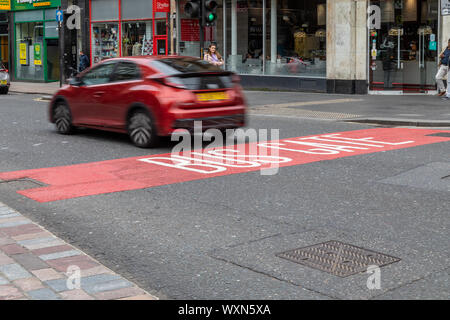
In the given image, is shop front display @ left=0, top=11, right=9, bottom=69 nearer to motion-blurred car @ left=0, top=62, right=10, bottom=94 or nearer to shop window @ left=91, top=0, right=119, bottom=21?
shop window @ left=91, top=0, right=119, bottom=21

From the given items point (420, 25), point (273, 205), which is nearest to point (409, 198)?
point (273, 205)

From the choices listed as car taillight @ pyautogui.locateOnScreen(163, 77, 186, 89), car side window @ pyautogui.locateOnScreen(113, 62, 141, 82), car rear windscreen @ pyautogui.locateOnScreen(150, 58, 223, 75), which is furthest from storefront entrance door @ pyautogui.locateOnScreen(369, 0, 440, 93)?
car taillight @ pyautogui.locateOnScreen(163, 77, 186, 89)

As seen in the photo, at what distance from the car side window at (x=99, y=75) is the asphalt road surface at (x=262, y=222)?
2102 mm

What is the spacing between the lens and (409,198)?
286 inches

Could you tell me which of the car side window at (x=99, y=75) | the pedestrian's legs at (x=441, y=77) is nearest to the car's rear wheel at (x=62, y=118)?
the car side window at (x=99, y=75)

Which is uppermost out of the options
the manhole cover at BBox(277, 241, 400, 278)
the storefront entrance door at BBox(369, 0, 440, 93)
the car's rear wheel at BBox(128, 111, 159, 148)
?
the storefront entrance door at BBox(369, 0, 440, 93)

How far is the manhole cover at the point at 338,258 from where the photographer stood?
500 cm

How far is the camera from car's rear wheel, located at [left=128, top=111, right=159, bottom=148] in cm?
1110

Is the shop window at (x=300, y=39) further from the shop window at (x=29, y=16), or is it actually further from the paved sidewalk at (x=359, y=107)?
the shop window at (x=29, y=16)

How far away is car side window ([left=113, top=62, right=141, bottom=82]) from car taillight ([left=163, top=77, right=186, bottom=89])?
2.29 ft

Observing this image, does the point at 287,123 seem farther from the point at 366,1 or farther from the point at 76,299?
the point at 76,299

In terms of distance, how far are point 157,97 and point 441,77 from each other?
12596 millimetres

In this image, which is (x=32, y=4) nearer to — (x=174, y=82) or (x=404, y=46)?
(x=404, y=46)
